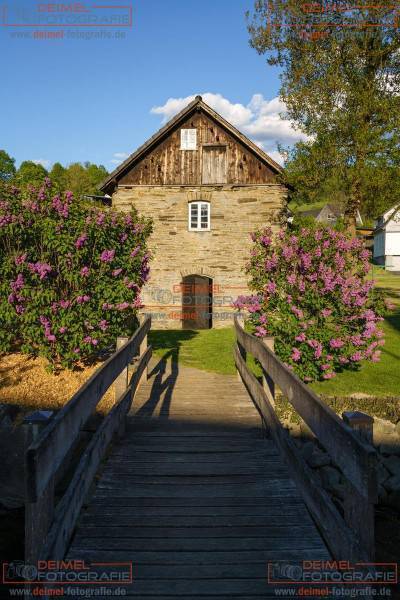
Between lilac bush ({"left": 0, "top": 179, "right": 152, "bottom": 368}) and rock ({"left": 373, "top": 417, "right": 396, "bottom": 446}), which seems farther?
rock ({"left": 373, "top": 417, "right": 396, "bottom": 446})

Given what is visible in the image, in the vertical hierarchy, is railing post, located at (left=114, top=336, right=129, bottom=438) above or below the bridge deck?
above

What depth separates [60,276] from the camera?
1041 cm

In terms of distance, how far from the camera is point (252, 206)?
66.5 ft

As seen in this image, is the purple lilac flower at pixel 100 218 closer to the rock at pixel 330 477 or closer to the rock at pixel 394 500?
the rock at pixel 330 477

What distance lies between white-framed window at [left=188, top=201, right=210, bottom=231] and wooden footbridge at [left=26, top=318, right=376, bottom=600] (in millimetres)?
14602

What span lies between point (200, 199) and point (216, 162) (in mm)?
1587

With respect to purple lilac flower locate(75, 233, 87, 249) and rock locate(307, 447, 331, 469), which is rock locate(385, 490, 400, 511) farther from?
purple lilac flower locate(75, 233, 87, 249)

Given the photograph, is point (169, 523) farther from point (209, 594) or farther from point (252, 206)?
point (252, 206)

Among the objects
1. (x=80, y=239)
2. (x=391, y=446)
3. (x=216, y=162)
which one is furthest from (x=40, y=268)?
(x=216, y=162)

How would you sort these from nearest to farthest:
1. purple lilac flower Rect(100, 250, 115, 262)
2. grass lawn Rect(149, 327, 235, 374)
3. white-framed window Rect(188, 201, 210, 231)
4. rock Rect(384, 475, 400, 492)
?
rock Rect(384, 475, 400, 492), purple lilac flower Rect(100, 250, 115, 262), grass lawn Rect(149, 327, 235, 374), white-framed window Rect(188, 201, 210, 231)

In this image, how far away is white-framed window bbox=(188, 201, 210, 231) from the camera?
20.4 meters

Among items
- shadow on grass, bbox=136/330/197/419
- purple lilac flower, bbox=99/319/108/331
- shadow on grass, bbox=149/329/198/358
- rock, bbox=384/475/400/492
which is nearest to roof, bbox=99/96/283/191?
shadow on grass, bbox=149/329/198/358

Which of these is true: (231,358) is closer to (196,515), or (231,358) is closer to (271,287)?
(271,287)

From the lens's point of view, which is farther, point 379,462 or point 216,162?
point 216,162
